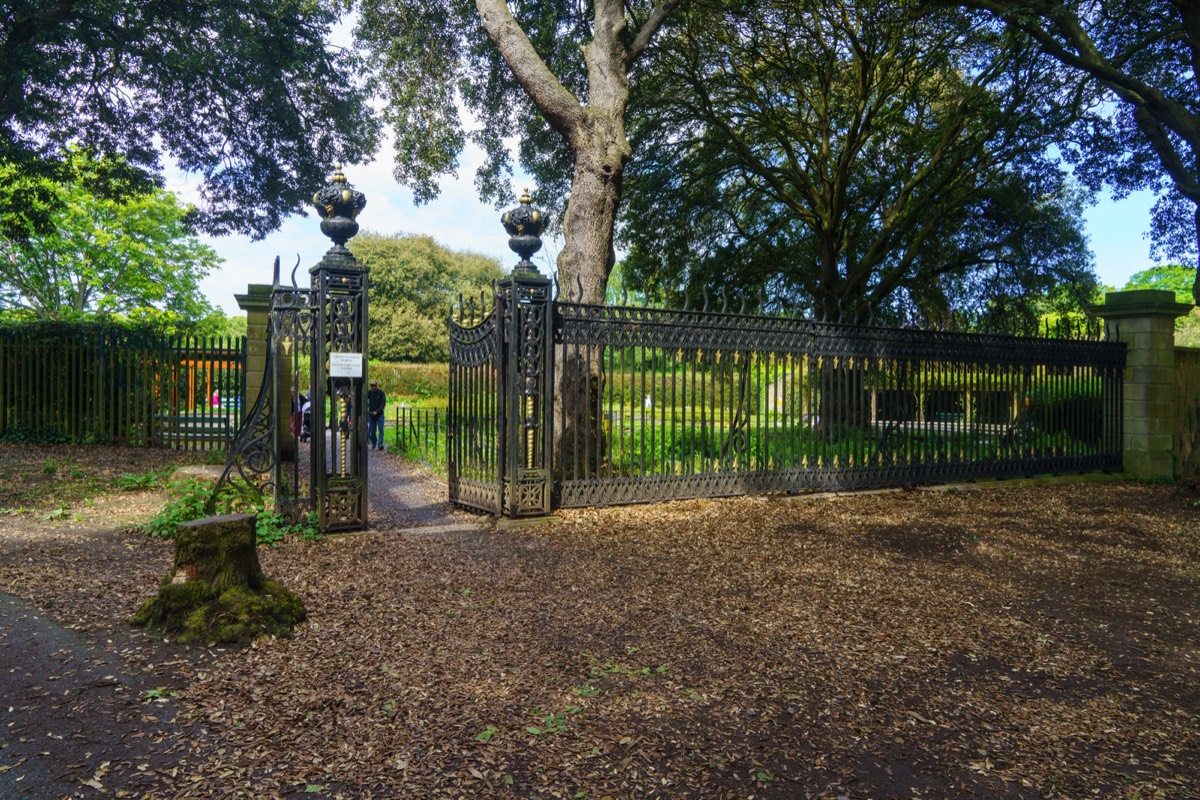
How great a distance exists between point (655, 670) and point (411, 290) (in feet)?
135

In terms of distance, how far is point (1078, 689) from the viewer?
3.92 metres

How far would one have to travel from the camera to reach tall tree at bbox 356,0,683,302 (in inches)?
399

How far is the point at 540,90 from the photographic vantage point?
10086 mm

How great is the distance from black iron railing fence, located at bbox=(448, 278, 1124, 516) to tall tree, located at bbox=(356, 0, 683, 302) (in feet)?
5.70

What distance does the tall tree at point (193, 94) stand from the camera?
14219 millimetres

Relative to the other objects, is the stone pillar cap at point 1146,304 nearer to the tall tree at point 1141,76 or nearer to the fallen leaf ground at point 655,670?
the tall tree at point 1141,76

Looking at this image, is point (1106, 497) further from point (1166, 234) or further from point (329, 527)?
point (329, 527)

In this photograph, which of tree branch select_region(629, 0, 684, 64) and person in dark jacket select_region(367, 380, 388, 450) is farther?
person in dark jacket select_region(367, 380, 388, 450)

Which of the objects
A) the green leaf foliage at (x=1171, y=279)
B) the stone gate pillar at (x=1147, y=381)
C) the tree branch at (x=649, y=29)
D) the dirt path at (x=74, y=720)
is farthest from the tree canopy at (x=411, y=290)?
the green leaf foliage at (x=1171, y=279)

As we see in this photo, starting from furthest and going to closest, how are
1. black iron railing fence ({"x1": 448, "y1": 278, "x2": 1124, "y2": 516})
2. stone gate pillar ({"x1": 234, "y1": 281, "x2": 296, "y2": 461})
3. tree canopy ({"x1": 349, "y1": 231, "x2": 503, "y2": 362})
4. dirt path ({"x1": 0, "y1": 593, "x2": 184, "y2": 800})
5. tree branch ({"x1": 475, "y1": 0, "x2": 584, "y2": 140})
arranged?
tree canopy ({"x1": 349, "y1": 231, "x2": 503, "y2": 362}) → stone gate pillar ({"x1": 234, "y1": 281, "x2": 296, "y2": 461}) → tree branch ({"x1": 475, "y1": 0, "x2": 584, "y2": 140}) → black iron railing fence ({"x1": 448, "y1": 278, "x2": 1124, "y2": 516}) → dirt path ({"x1": 0, "y1": 593, "x2": 184, "y2": 800})

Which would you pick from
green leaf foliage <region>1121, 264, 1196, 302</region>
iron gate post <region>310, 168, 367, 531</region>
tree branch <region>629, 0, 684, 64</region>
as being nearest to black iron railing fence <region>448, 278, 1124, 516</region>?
iron gate post <region>310, 168, 367, 531</region>

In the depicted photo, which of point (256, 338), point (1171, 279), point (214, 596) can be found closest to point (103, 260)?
point (256, 338)

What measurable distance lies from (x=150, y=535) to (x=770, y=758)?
6225mm

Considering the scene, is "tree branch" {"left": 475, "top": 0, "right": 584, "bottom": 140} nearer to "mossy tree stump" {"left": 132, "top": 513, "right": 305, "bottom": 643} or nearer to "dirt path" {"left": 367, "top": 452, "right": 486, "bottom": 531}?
"dirt path" {"left": 367, "top": 452, "right": 486, "bottom": 531}
